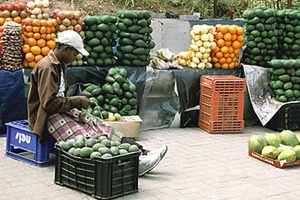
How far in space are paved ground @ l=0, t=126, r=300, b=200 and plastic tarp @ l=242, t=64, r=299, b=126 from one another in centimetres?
138

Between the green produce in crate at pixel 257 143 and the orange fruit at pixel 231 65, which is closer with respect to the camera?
the green produce in crate at pixel 257 143

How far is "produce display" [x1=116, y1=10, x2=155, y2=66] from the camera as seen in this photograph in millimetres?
Result: 8047

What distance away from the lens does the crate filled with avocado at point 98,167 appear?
5.05 m

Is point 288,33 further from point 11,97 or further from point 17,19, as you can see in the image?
point 11,97

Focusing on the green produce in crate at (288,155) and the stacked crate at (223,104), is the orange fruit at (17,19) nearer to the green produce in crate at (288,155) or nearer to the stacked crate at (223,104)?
the stacked crate at (223,104)

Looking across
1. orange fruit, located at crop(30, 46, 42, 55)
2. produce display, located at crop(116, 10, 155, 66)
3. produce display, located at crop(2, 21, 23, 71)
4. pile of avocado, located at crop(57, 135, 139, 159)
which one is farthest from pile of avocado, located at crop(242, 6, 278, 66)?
pile of avocado, located at crop(57, 135, 139, 159)

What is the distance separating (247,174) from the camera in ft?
20.3

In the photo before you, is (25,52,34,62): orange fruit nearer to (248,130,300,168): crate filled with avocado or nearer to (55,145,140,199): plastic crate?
(55,145,140,199): plastic crate

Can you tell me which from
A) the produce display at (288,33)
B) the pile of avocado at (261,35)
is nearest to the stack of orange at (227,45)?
the pile of avocado at (261,35)

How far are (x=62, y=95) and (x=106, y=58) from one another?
2.23 m

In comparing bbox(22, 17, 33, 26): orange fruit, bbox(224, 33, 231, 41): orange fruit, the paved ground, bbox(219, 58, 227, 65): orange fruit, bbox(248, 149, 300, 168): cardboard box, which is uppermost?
bbox(22, 17, 33, 26): orange fruit

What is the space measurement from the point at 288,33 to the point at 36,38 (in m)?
4.22

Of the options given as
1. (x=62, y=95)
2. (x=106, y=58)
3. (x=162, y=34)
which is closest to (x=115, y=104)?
(x=106, y=58)

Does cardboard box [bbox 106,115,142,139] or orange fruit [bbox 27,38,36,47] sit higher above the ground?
orange fruit [bbox 27,38,36,47]
